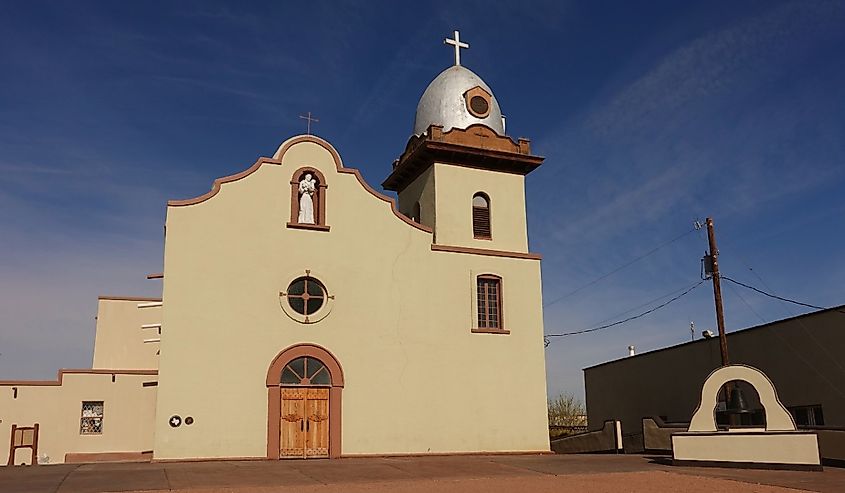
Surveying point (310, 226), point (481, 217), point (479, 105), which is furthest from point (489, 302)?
point (479, 105)

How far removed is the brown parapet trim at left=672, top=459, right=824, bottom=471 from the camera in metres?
17.6

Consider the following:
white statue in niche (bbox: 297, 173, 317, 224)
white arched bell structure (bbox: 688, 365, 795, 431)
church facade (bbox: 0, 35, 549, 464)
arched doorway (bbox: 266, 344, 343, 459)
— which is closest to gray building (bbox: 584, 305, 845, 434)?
white arched bell structure (bbox: 688, 365, 795, 431)

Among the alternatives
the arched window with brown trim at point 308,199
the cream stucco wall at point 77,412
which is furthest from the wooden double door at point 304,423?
the cream stucco wall at point 77,412

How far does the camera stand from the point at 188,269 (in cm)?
2144

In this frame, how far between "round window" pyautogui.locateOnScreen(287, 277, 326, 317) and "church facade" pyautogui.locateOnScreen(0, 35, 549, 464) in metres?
0.05

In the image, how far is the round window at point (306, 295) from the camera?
2245 cm

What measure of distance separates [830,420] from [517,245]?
11.6m

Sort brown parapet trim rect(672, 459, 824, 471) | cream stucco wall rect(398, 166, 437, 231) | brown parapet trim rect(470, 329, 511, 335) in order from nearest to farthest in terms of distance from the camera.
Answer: brown parapet trim rect(672, 459, 824, 471) → brown parapet trim rect(470, 329, 511, 335) → cream stucco wall rect(398, 166, 437, 231)

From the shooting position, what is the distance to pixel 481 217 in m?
26.3

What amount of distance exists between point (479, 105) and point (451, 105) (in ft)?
3.37

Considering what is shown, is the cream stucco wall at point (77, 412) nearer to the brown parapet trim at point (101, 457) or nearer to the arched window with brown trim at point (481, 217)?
the brown parapet trim at point (101, 457)

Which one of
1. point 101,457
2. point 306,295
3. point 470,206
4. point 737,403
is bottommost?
point 101,457

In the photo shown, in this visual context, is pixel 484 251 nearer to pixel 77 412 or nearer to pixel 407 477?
pixel 407 477

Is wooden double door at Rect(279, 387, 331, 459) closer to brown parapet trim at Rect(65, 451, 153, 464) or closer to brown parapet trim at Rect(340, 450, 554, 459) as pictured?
brown parapet trim at Rect(340, 450, 554, 459)
